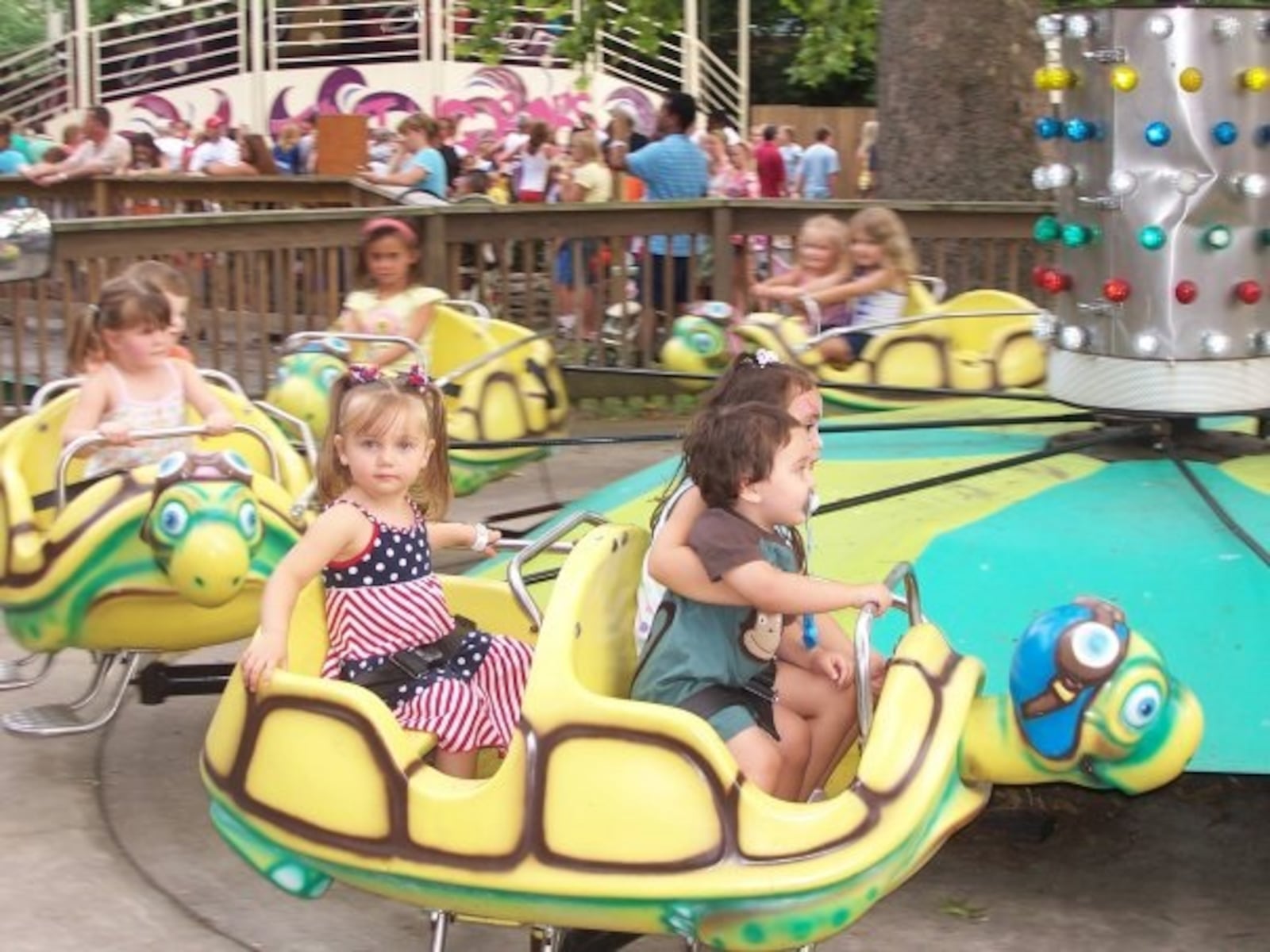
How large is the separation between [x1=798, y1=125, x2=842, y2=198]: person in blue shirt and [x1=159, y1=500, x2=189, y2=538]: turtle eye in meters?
16.2

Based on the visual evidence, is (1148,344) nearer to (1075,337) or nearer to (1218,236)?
(1075,337)

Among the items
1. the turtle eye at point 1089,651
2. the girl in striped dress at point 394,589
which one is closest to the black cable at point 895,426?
the girl in striped dress at point 394,589

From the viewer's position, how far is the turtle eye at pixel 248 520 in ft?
15.2

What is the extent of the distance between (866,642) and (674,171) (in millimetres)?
8908

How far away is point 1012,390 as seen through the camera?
7180 mm

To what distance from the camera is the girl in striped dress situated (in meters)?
3.72

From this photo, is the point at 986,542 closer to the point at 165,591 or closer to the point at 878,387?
the point at 878,387

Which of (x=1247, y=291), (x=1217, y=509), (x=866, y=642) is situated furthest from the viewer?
(x=1247, y=291)

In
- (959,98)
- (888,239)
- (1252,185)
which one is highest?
(959,98)

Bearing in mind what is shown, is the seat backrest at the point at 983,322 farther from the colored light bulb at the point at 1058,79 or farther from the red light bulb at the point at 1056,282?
the colored light bulb at the point at 1058,79

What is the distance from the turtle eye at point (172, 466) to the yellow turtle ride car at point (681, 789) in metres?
1.28

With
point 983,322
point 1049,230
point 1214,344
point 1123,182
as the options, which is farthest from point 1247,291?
point 983,322

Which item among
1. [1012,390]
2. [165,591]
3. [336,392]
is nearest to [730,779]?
[336,392]

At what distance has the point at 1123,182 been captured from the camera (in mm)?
4730
